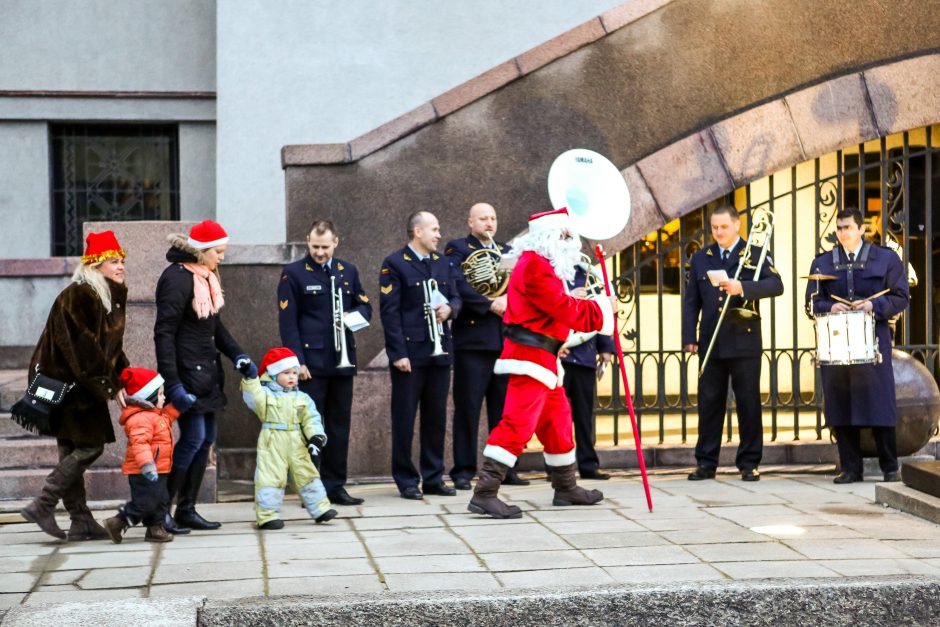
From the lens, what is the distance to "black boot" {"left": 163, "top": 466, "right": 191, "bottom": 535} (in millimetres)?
7887

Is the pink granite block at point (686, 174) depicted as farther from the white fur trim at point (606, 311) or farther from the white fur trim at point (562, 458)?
the white fur trim at point (562, 458)

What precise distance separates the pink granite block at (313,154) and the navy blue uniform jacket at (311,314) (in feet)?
4.78

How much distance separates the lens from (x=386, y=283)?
30.3 feet

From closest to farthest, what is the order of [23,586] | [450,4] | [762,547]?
[23,586] → [762,547] → [450,4]

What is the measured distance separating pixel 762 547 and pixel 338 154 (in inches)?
192

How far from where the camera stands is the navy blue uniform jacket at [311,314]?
29.4ft

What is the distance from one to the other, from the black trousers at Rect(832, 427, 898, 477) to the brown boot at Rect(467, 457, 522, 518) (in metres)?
2.83

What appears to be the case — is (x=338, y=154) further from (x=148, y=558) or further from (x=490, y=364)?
(x=148, y=558)

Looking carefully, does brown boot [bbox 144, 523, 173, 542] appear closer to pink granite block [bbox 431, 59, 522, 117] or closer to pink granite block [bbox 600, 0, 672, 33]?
pink granite block [bbox 431, 59, 522, 117]

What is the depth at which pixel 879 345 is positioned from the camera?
31.4ft

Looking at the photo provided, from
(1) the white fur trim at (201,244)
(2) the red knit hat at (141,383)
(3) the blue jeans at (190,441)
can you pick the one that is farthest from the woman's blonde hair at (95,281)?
(3) the blue jeans at (190,441)

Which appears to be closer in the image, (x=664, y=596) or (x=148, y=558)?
(x=664, y=596)

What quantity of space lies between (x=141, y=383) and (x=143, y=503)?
2.20 ft

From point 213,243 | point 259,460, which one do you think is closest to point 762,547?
point 259,460
